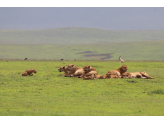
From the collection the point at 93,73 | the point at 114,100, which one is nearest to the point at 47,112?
the point at 114,100

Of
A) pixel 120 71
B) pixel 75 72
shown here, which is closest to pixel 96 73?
pixel 120 71

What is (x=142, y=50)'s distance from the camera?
101 meters

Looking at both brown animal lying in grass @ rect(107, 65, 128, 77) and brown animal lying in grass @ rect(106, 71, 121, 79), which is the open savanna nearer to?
brown animal lying in grass @ rect(106, 71, 121, 79)

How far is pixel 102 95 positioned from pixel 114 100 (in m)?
1.33

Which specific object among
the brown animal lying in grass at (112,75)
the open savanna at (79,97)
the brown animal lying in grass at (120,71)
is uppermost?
the brown animal lying in grass at (120,71)

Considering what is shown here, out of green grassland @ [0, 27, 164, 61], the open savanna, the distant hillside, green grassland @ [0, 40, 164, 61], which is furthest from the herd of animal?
the distant hillside

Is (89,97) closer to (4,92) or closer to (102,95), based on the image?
(102,95)

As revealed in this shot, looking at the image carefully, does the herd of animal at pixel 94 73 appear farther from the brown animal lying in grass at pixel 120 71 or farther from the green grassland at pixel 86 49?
the green grassland at pixel 86 49

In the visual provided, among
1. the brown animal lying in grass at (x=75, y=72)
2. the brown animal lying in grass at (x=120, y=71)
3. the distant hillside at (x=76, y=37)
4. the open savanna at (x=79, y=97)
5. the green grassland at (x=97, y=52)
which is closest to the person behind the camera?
the open savanna at (x=79, y=97)

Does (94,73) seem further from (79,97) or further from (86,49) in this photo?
(86,49)

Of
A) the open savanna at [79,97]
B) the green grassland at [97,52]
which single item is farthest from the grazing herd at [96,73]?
the green grassland at [97,52]

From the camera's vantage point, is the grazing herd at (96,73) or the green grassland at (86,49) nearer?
the grazing herd at (96,73)
